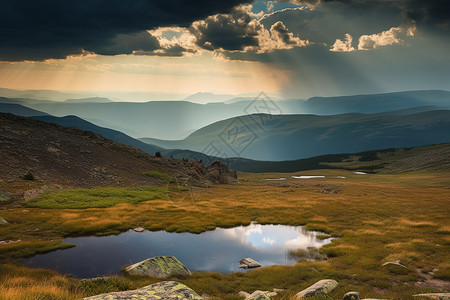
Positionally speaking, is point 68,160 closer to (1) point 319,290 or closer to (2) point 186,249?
(2) point 186,249

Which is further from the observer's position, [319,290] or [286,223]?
[286,223]

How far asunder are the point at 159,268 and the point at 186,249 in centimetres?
767

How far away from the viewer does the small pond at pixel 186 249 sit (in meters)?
19.7

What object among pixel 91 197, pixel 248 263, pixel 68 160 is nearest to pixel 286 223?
pixel 248 263

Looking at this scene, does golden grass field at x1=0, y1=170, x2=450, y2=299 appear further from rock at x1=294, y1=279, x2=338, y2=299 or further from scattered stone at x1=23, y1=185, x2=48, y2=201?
scattered stone at x1=23, y1=185, x2=48, y2=201

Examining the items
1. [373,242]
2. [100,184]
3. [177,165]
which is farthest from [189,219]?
[177,165]

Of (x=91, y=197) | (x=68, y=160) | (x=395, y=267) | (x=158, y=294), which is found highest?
(x=68, y=160)

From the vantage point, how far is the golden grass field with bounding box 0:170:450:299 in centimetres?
1540

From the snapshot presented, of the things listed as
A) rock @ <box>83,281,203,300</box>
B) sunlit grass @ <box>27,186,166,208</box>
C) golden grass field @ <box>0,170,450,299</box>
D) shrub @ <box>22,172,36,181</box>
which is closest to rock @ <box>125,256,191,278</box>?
golden grass field @ <box>0,170,450,299</box>

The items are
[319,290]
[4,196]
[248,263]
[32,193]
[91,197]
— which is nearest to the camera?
[319,290]

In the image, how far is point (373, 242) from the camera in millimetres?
27359

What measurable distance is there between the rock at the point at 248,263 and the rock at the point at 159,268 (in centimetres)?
494

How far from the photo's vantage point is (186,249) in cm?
2506

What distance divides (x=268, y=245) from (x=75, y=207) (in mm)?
28607
